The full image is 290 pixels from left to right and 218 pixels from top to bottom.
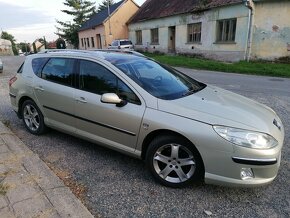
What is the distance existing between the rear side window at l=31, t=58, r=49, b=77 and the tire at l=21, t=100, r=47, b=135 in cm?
54

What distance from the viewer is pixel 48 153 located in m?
4.33

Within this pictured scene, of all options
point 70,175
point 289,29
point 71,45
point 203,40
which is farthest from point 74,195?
point 71,45

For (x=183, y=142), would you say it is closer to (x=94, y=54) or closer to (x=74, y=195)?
(x=74, y=195)

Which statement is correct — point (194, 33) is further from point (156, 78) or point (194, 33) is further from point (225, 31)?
point (156, 78)

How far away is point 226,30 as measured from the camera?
18859 mm

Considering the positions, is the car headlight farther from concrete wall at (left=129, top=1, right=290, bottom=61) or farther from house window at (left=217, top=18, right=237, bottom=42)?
house window at (left=217, top=18, right=237, bottom=42)

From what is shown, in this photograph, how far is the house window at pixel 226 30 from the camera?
18.2 meters

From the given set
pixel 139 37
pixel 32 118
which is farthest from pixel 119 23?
pixel 32 118

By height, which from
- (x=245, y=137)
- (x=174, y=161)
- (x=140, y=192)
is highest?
(x=245, y=137)

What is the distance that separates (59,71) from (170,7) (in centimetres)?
2191

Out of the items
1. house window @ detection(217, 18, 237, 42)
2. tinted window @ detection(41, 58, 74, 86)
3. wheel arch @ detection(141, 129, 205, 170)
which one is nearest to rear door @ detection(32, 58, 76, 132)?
tinted window @ detection(41, 58, 74, 86)

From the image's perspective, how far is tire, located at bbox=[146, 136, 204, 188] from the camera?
3164 millimetres

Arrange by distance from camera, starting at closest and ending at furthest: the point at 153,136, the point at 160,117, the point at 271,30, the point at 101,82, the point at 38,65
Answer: the point at 160,117
the point at 153,136
the point at 101,82
the point at 38,65
the point at 271,30

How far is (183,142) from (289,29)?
15388 millimetres
